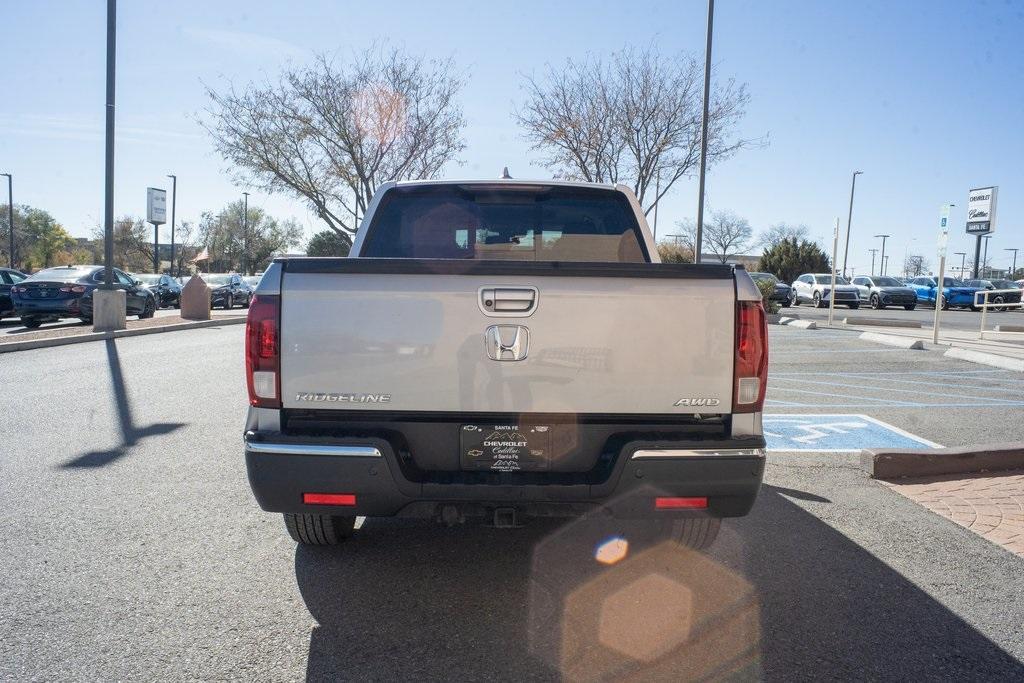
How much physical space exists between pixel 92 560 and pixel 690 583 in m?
2.90

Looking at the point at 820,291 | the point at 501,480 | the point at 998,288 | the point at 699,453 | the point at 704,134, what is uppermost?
the point at 704,134

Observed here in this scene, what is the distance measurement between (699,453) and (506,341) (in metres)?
0.89

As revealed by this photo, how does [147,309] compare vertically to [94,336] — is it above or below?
above

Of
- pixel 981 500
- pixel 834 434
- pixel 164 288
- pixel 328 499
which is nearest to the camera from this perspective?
pixel 328 499

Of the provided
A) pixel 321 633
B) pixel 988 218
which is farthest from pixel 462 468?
pixel 988 218

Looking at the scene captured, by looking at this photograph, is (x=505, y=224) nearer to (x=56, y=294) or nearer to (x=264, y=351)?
(x=264, y=351)

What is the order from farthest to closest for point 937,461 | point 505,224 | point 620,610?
point 937,461, point 505,224, point 620,610

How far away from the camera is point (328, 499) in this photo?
335 centimetres

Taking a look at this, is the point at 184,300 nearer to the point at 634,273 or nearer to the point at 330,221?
the point at 330,221

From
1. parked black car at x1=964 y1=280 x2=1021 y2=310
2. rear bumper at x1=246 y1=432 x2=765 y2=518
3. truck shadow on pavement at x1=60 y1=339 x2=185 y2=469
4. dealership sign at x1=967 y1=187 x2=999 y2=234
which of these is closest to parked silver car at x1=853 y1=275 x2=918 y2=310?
parked black car at x1=964 y1=280 x2=1021 y2=310

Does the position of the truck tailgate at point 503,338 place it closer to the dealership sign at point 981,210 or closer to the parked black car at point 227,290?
the dealership sign at point 981,210

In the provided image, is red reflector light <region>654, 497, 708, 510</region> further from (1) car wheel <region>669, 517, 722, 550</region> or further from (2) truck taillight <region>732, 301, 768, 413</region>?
(1) car wheel <region>669, 517, 722, 550</region>

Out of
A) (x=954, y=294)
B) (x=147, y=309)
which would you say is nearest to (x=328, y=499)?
(x=147, y=309)

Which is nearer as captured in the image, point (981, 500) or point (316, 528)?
point (316, 528)
